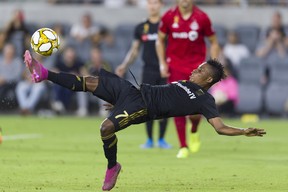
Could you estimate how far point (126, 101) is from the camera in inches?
419

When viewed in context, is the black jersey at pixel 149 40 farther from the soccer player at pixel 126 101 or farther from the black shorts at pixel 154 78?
the soccer player at pixel 126 101

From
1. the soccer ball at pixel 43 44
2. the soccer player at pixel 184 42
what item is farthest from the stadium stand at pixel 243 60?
the soccer ball at pixel 43 44

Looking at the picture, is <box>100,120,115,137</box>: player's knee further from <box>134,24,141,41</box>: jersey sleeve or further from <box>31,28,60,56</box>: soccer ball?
<box>134,24,141,41</box>: jersey sleeve

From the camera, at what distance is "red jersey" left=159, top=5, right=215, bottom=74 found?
49.3ft

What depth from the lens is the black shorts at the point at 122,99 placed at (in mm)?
10547

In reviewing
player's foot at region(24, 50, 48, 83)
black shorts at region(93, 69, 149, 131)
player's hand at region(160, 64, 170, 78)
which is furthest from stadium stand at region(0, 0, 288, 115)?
player's foot at region(24, 50, 48, 83)

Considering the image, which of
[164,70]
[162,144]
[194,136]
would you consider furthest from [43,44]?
[162,144]

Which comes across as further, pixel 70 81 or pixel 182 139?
pixel 182 139

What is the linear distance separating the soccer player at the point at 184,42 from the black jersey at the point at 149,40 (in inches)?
50.3

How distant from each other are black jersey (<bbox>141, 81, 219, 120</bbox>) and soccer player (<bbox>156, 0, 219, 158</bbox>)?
13.0 ft

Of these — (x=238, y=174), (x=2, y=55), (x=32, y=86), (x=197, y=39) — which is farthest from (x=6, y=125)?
(x=238, y=174)

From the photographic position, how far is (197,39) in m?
15.1

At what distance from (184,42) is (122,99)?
15.1 feet

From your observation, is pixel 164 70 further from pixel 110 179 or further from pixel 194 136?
pixel 110 179
